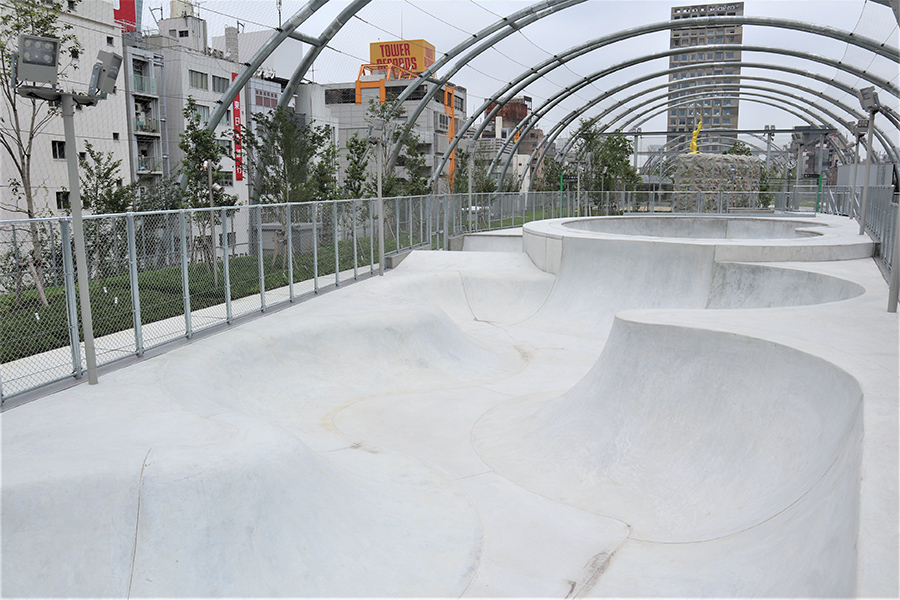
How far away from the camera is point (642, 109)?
5484 centimetres

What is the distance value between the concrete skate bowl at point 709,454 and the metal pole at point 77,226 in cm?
506

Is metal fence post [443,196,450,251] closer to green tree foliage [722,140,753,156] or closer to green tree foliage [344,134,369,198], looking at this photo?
green tree foliage [344,134,369,198]

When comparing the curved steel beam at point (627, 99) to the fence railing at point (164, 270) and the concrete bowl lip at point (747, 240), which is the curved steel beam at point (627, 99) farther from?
the fence railing at point (164, 270)

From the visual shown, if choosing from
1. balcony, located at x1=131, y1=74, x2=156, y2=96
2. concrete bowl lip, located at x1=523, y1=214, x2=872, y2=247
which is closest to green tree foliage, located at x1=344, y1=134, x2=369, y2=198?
concrete bowl lip, located at x1=523, y1=214, x2=872, y2=247

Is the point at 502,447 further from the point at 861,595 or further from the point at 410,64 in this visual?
the point at 410,64

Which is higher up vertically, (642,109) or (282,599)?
(642,109)

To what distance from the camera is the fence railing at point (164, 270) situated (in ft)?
27.6

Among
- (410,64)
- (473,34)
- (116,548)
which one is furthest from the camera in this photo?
(410,64)

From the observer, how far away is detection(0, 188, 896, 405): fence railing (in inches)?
331

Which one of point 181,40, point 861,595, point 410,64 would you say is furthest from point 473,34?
point 410,64

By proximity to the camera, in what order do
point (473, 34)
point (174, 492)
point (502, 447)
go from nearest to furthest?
point (174, 492) → point (502, 447) → point (473, 34)

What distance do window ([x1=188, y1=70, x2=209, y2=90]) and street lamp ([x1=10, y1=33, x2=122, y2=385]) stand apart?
42.2m

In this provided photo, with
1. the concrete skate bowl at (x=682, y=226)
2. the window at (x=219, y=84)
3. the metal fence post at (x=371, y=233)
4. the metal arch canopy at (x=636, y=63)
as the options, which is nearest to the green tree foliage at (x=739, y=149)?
the metal arch canopy at (x=636, y=63)

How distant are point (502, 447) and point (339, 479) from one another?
2.82 m
